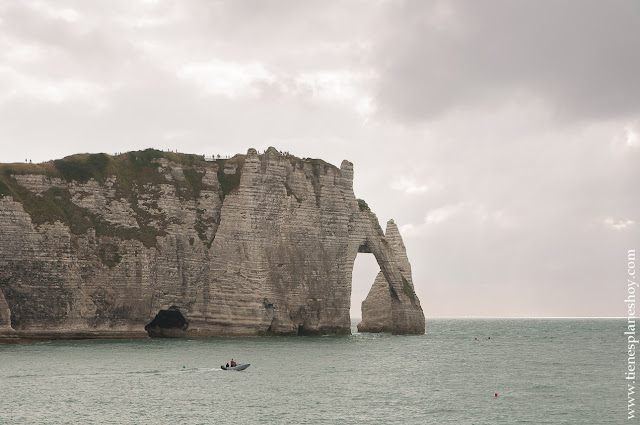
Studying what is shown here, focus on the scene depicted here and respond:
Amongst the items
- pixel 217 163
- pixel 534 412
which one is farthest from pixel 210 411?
pixel 217 163

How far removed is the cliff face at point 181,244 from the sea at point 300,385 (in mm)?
7903

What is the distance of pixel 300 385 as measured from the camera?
65.2 m

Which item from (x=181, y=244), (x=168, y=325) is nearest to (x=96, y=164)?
(x=181, y=244)

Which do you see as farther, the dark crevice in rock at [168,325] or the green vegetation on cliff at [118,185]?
the dark crevice in rock at [168,325]

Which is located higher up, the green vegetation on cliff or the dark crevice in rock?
the green vegetation on cliff

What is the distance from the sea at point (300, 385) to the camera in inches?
2074

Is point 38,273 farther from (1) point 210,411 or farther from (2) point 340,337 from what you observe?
(1) point 210,411

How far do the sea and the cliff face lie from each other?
7903 mm

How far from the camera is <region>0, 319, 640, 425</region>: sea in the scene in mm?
52688

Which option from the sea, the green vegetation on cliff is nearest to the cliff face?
the green vegetation on cliff

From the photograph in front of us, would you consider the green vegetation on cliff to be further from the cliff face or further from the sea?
the sea

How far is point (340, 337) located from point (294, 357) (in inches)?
1245

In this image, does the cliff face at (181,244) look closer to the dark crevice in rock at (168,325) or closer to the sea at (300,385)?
the dark crevice in rock at (168,325)

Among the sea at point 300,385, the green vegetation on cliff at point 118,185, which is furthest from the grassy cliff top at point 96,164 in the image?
the sea at point 300,385
